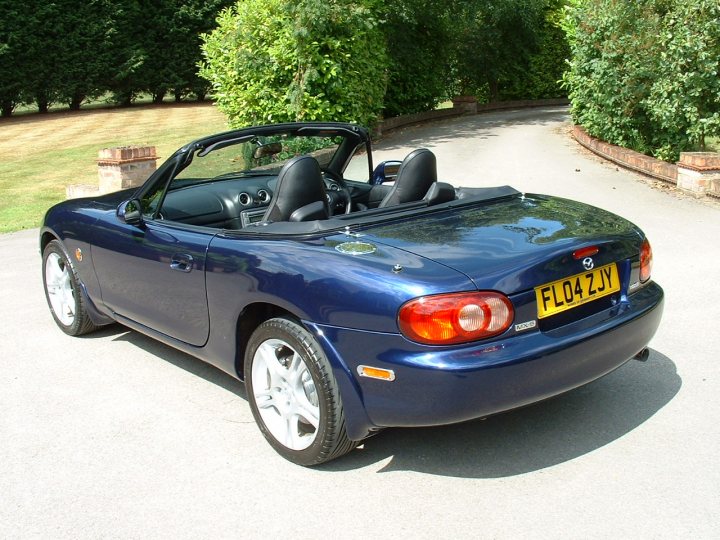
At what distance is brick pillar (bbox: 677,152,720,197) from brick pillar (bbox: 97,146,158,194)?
7765 mm

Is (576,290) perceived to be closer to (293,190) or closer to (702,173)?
(293,190)

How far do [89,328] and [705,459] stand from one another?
4.07 m

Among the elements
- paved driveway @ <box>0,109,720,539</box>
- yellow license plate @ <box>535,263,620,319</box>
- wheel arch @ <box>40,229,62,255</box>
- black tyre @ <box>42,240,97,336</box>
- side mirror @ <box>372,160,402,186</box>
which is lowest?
paved driveway @ <box>0,109,720,539</box>

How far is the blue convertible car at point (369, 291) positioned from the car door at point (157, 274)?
0.01 meters

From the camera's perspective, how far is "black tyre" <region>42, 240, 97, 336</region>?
5.44 meters

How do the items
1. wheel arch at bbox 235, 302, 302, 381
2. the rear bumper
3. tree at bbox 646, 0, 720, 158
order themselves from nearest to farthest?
the rear bumper
wheel arch at bbox 235, 302, 302, 381
tree at bbox 646, 0, 720, 158

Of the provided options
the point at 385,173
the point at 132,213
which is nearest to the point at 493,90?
the point at 385,173

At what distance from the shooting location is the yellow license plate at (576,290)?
3377mm

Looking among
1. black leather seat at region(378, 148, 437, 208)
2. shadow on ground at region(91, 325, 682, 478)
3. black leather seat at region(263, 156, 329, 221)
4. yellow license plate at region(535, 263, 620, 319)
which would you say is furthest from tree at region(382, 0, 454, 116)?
yellow license plate at region(535, 263, 620, 319)

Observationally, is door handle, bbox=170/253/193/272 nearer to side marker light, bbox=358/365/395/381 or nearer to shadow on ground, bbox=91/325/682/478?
shadow on ground, bbox=91/325/682/478

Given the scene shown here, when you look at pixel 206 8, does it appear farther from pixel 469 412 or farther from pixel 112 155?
pixel 469 412

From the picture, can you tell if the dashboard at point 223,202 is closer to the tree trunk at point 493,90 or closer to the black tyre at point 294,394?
the black tyre at point 294,394

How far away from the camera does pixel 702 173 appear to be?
32.8ft

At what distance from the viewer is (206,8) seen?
27.5 m
